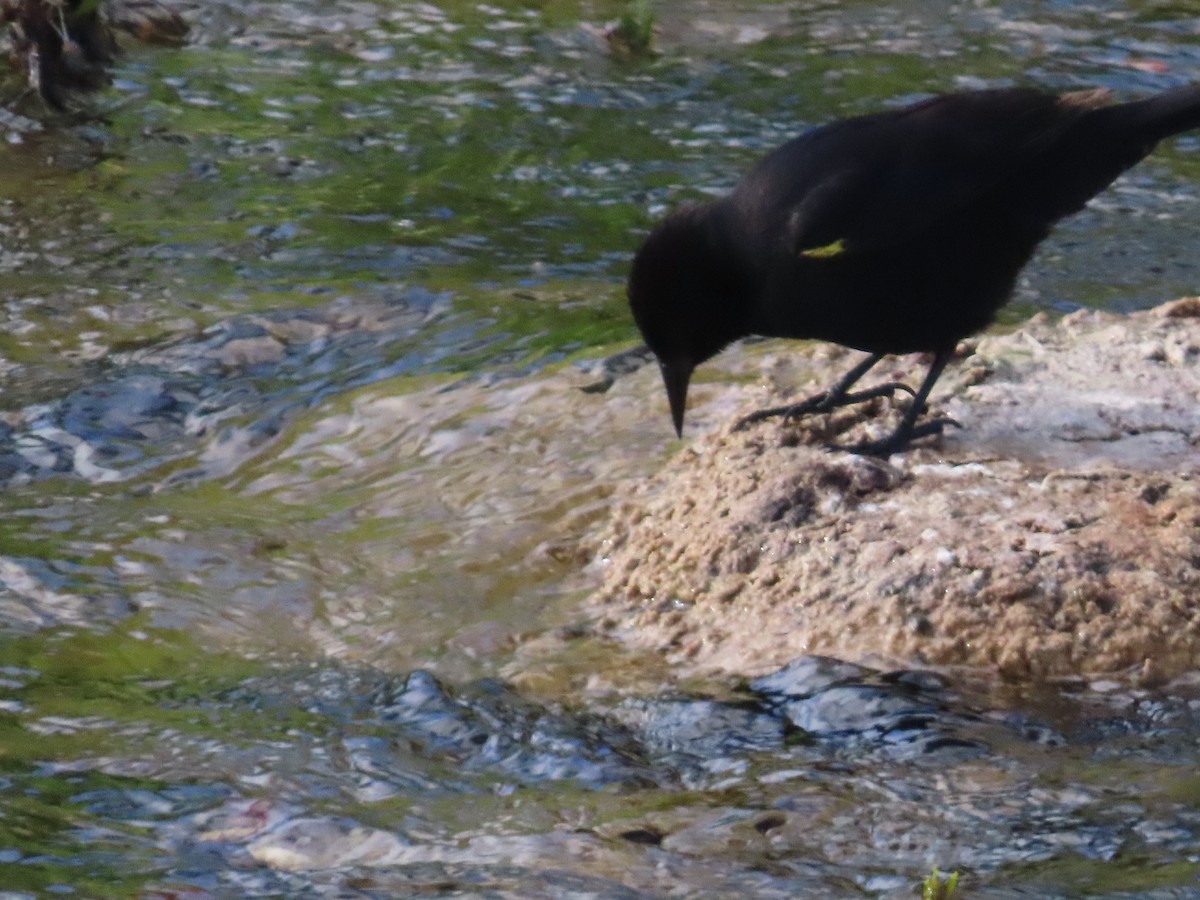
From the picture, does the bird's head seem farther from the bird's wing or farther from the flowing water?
the flowing water

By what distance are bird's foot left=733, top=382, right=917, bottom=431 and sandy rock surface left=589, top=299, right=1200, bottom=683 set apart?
0.04m

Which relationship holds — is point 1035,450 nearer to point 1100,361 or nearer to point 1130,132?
point 1100,361

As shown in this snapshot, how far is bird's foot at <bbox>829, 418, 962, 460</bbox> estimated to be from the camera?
4262 millimetres

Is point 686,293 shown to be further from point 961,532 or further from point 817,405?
point 961,532

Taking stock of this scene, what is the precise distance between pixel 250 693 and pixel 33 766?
1.86 feet

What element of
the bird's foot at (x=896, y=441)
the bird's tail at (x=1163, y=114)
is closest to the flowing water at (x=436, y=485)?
the bird's foot at (x=896, y=441)

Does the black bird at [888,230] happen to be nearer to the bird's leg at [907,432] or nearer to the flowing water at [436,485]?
the bird's leg at [907,432]

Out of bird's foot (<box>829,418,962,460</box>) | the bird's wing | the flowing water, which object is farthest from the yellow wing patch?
the flowing water

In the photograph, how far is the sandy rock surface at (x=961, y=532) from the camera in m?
3.68

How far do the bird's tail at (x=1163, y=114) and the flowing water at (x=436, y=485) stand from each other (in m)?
1.64

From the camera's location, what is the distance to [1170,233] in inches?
285

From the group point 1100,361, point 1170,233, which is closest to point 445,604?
point 1100,361

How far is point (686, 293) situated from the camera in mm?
4656

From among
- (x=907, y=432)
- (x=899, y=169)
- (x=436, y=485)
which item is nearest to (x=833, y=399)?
(x=907, y=432)
